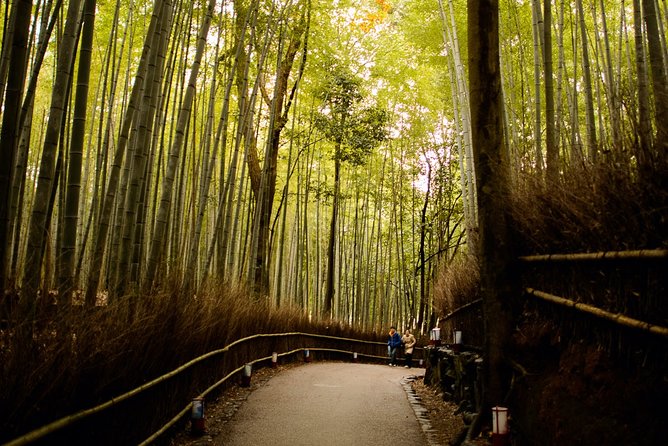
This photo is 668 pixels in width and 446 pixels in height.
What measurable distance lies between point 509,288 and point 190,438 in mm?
2335

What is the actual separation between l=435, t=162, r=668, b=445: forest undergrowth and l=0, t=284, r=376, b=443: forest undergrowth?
1.97m

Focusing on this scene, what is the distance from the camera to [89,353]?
7.13ft

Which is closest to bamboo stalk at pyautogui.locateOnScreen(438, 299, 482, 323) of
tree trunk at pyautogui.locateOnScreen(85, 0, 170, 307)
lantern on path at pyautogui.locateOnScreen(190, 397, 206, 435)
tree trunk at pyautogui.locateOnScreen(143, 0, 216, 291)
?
lantern on path at pyautogui.locateOnScreen(190, 397, 206, 435)

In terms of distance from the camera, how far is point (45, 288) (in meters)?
2.31

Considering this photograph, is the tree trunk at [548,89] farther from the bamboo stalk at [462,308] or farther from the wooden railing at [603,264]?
the bamboo stalk at [462,308]

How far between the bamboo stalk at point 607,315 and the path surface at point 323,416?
4.82 ft

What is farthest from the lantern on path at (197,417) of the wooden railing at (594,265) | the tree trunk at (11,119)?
the wooden railing at (594,265)

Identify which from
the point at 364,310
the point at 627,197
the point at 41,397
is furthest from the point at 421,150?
the point at 41,397

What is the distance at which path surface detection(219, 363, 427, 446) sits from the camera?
3865 millimetres

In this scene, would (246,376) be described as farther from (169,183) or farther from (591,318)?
(591,318)

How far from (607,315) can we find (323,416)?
292 centimetres

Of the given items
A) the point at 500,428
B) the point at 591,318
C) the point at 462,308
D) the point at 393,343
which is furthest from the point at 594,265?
the point at 393,343

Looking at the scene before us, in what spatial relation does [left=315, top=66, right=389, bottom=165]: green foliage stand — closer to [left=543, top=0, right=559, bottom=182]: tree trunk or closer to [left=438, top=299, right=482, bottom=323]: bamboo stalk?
[left=438, top=299, right=482, bottom=323]: bamboo stalk

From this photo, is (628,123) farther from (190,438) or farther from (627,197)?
(190,438)
